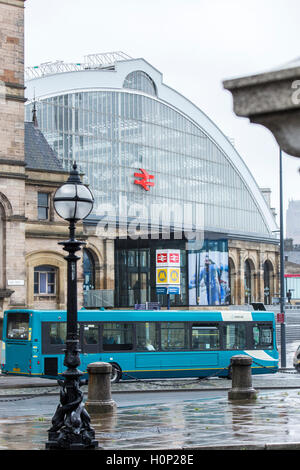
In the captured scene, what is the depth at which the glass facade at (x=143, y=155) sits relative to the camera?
84688 mm

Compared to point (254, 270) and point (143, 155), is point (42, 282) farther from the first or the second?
point (254, 270)

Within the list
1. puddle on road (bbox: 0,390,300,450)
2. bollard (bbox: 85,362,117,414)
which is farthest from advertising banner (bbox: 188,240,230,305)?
bollard (bbox: 85,362,117,414)

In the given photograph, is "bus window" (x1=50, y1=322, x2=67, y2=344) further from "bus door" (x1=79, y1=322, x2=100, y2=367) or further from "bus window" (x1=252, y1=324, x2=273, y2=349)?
"bus window" (x1=252, y1=324, x2=273, y2=349)

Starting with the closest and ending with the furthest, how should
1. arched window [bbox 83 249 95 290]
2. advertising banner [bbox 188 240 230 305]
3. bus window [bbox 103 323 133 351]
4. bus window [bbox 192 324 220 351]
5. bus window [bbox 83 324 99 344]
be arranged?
1. bus window [bbox 83 324 99 344]
2. bus window [bbox 103 323 133 351]
3. bus window [bbox 192 324 220 351]
4. arched window [bbox 83 249 95 290]
5. advertising banner [bbox 188 240 230 305]

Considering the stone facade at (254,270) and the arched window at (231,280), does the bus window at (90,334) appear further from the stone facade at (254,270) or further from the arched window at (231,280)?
the stone facade at (254,270)

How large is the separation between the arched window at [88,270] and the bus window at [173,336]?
1496 inches

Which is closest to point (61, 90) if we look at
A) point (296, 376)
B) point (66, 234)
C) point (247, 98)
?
point (66, 234)

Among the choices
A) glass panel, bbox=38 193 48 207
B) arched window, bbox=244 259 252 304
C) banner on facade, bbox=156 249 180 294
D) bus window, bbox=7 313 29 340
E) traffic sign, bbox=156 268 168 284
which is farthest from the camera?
arched window, bbox=244 259 252 304

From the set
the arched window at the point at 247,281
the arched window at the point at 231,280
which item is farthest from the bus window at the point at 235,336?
the arched window at the point at 247,281

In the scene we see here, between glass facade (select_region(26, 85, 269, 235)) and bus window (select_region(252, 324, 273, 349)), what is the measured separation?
163 ft

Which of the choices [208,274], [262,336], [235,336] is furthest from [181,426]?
[208,274]

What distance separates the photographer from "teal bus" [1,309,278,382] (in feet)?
99.1
